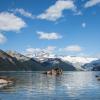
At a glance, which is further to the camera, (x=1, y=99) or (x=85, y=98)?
(x=85, y=98)

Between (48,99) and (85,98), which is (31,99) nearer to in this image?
(48,99)

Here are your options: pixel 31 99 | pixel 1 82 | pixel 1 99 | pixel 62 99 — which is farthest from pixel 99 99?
pixel 1 82

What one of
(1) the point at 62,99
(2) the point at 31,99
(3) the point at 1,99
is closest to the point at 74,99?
(1) the point at 62,99

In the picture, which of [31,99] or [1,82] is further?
[1,82]

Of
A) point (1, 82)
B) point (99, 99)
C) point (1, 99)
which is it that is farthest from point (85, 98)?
point (1, 82)

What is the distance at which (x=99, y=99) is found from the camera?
6544 cm

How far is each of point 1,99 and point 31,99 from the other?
6238 millimetres

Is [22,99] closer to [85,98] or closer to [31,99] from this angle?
[31,99]

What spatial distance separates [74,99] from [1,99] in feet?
50.0

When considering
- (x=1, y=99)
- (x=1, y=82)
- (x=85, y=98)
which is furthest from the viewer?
(x=1, y=82)

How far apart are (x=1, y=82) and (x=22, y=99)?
61.6 meters

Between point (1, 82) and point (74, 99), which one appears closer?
point (74, 99)

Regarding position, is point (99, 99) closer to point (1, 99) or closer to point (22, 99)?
point (22, 99)

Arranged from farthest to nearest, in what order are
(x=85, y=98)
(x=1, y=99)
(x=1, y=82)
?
1. (x=1, y=82)
2. (x=85, y=98)
3. (x=1, y=99)
